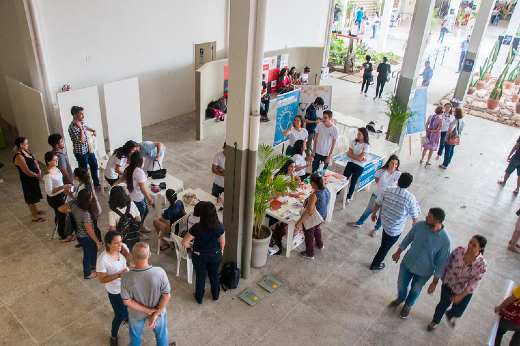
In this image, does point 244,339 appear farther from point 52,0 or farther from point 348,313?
point 52,0

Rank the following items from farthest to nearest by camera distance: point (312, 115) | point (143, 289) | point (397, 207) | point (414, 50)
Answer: point (414, 50)
point (312, 115)
point (397, 207)
point (143, 289)

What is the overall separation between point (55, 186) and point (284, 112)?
489cm

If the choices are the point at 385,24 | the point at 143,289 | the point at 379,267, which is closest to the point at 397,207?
the point at 379,267

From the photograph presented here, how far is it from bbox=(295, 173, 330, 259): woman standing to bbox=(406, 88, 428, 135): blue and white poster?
4679 mm

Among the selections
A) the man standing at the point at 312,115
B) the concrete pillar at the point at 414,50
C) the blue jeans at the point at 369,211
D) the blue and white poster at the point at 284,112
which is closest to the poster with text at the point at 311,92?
the blue and white poster at the point at 284,112

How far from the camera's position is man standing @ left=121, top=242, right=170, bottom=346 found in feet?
11.5

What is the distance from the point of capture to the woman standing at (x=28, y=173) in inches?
228

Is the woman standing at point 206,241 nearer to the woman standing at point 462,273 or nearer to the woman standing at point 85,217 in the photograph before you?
the woman standing at point 85,217

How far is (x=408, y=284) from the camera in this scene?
200 inches

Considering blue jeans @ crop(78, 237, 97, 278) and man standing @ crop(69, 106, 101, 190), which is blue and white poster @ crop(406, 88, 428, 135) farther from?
blue jeans @ crop(78, 237, 97, 278)

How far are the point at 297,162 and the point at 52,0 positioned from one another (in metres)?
5.47

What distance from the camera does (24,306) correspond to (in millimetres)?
4887

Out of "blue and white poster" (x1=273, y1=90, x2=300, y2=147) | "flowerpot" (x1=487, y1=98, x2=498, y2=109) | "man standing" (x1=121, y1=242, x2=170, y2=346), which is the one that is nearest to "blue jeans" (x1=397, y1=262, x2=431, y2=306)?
"man standing" (x1=121, y1=242, x2=170, y2=346)

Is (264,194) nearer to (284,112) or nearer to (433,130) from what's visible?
(284,112)
